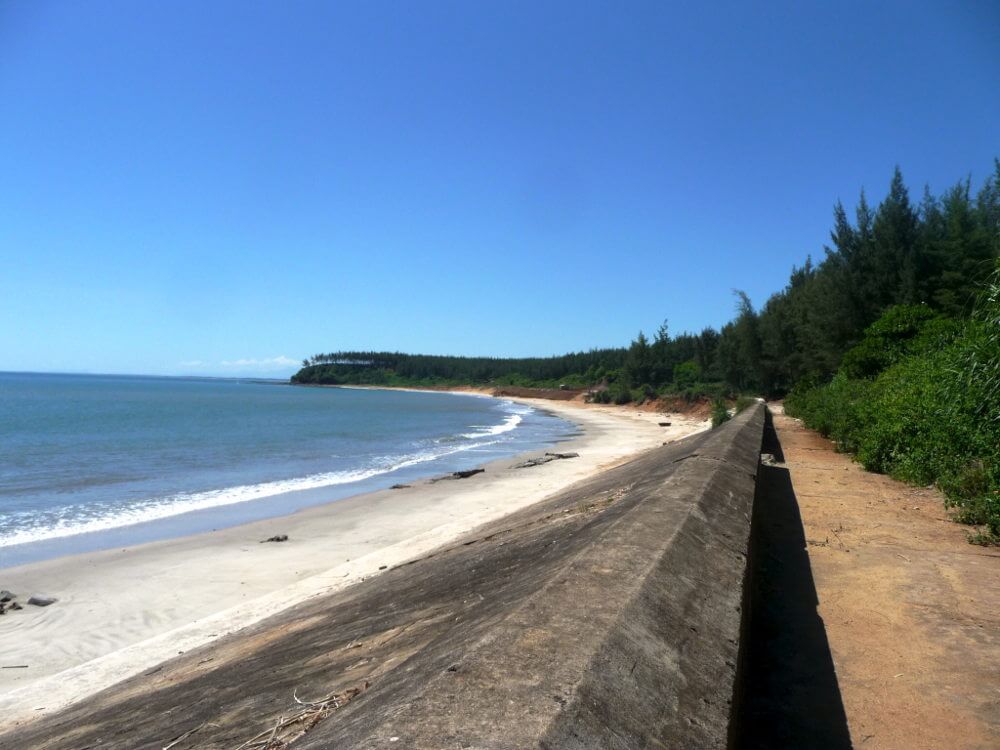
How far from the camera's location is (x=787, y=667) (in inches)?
123

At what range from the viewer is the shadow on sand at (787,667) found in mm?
2508

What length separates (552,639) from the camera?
1.70 m

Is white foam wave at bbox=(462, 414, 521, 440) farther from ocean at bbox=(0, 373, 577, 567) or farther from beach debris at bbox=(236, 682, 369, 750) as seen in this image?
beach debris at bbox=(236, 682, 369, 750)

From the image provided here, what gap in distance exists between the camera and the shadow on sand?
2.51 metres

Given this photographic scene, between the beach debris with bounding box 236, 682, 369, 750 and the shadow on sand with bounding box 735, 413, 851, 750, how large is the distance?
1.19 m

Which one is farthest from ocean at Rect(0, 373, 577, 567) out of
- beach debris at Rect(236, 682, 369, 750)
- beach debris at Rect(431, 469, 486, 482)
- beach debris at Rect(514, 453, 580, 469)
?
beach debris at Rect(236, 682, 369, 750)

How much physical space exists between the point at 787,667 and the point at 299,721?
224cm

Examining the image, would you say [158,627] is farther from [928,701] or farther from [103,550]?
[928,701]

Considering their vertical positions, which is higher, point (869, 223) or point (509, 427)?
point (869, 223)

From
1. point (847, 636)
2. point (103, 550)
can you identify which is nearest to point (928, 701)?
point (847, 636)

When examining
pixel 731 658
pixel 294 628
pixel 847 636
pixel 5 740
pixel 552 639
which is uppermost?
pixel 552 639

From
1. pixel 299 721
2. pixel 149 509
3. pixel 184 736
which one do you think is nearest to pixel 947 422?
pixel 299 721

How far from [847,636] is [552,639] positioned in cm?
258

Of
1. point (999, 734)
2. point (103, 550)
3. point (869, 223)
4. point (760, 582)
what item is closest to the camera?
point (999, 734)
